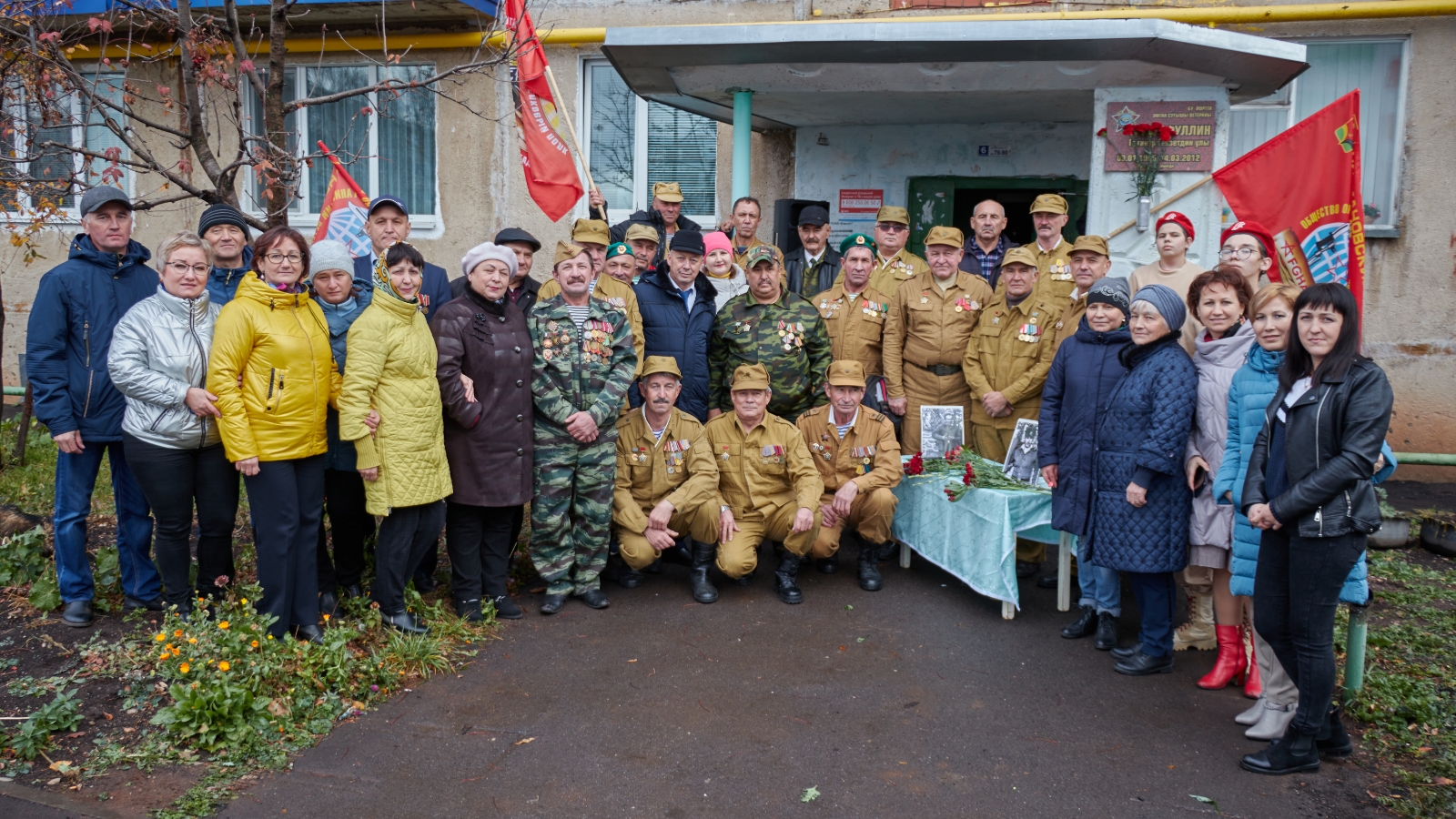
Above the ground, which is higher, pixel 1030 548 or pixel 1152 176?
pixel 1152 176

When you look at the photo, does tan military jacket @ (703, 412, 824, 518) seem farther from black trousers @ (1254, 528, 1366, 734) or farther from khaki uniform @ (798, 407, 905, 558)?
black trousers @ (1254, 528, 1366, 734)

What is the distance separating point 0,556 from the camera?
571 cm

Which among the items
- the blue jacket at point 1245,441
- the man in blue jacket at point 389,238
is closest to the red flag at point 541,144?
the man in blue jacket at point 389,238

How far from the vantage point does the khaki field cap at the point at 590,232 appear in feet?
20.4

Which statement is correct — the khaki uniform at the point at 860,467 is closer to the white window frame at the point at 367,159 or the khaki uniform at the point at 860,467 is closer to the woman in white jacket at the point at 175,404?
the woman in white jacket at the point at 175,404

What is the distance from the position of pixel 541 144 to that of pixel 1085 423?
13.5 feet

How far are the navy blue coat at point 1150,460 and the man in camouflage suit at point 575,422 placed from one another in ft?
8.40

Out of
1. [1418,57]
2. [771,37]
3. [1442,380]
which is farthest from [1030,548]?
[1418,57]

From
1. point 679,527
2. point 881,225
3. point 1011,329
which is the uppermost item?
point 881,225

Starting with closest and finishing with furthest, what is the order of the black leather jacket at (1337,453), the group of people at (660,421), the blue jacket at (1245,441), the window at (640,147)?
the black leather jacket at (1337,453)
the group of people at (660,421)
the blue jacket at (1245,441)
the window at (640,147)

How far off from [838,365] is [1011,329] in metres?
1.10

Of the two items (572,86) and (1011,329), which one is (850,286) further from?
(572,86)

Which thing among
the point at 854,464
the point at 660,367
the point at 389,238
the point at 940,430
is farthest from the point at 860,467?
the point at 389,238

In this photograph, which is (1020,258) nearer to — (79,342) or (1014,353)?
(1014,353)
